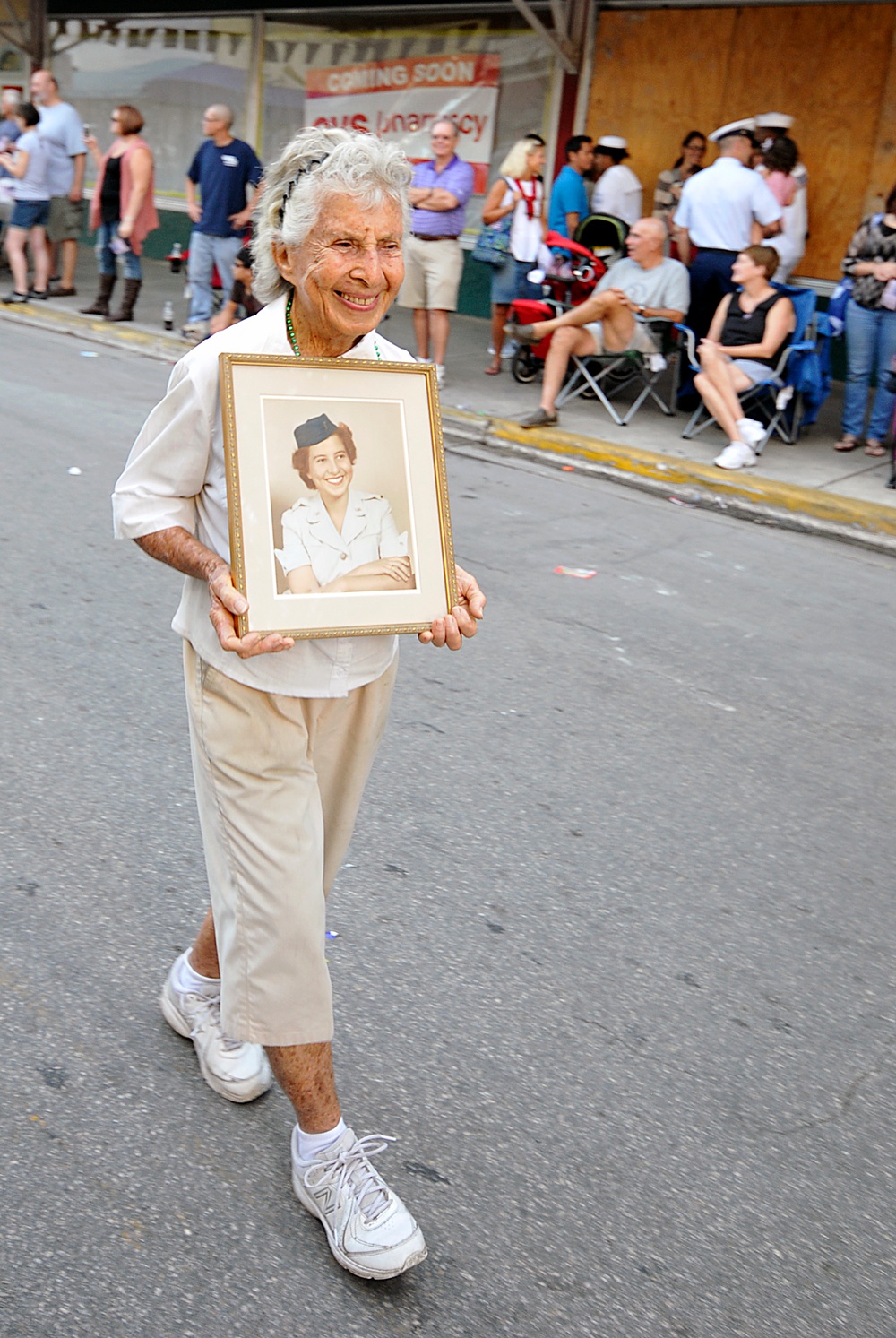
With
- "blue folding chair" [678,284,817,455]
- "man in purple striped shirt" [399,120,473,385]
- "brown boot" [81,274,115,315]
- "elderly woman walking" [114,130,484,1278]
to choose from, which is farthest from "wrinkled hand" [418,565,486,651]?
"brown boot" [81,274,115,315]

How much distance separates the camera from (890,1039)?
3.21 metres

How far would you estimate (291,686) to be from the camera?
2.35m

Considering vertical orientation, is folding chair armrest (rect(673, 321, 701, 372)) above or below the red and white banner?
below

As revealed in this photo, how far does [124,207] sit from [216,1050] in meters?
11.4

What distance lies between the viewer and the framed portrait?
213cm

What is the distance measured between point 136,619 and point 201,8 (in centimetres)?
1476

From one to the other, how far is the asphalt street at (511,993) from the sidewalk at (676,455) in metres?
2.48

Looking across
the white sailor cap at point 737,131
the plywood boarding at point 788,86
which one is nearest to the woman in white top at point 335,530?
the white sailor cap at point 737,131

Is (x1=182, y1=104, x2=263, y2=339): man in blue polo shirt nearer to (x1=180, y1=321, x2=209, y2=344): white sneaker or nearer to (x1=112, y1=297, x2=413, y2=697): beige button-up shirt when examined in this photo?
(x1=180, y1=321, x2=209, y2=344): white sneaker

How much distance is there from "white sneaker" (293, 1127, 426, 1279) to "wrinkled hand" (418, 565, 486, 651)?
3.17ft

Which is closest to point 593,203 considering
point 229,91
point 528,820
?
point 229,91

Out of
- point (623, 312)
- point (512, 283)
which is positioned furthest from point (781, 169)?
point (512, 283)

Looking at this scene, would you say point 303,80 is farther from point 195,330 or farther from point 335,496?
point 335,496

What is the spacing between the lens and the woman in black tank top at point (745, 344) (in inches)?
354
